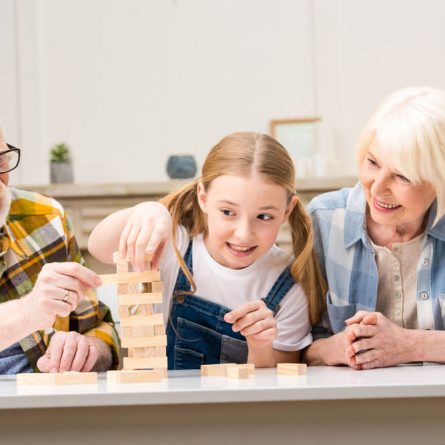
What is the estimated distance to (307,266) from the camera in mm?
2162

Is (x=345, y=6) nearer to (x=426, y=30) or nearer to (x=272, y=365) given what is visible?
(x=426, y=30)

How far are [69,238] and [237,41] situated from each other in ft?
12.4

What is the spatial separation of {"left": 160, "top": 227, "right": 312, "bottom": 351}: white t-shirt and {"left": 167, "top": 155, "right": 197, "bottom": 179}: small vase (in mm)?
3441

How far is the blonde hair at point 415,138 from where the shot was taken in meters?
1.96

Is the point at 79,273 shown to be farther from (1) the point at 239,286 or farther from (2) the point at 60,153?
(2) the point at 60,153

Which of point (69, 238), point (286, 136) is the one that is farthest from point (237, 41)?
point (69, 238)

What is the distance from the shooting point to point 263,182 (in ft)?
6.74

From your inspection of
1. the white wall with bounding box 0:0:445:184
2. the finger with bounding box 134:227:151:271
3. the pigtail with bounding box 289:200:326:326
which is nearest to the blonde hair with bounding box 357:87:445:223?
the pigtail with bounding box 289:200:326:326

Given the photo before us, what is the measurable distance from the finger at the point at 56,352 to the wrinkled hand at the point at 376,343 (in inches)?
24.9

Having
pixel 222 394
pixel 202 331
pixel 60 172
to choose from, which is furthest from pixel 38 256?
pixel 60 172

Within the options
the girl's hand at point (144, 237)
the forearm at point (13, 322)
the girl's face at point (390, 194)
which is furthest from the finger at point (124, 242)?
the girl's face at point (390, 194)

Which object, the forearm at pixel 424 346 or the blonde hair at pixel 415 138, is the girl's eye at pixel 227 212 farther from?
the forearm at pixel 424 346

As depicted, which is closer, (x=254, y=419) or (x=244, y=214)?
(x=254, y=419)

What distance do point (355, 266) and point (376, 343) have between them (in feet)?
1.00
